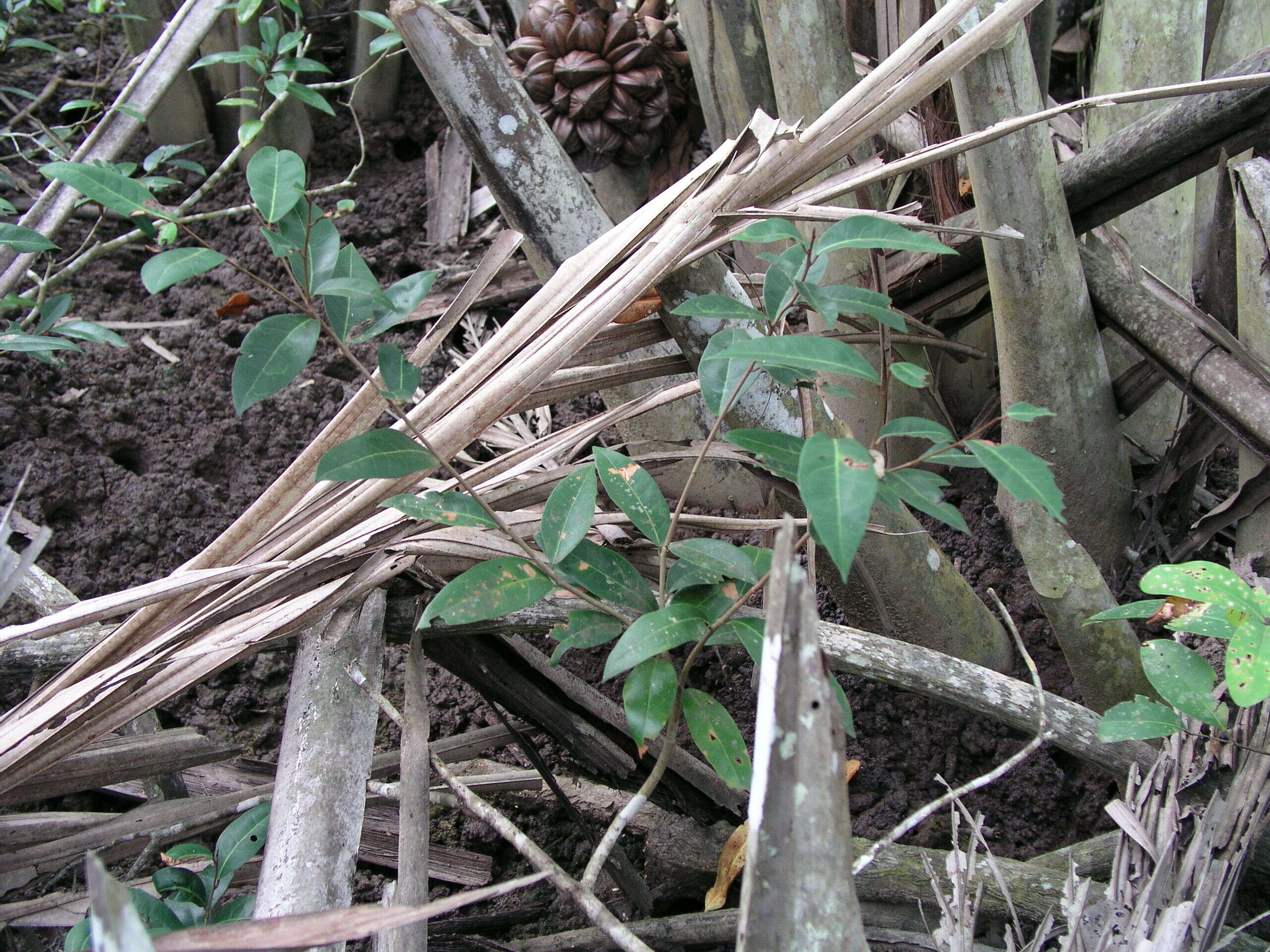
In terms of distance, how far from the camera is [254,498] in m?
1.69

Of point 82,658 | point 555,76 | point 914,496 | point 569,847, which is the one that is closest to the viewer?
point 914,496

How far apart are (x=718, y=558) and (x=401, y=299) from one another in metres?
0.33

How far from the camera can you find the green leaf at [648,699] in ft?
2.26

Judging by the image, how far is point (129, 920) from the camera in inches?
14.5

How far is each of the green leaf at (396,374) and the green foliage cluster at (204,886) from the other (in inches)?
18.9

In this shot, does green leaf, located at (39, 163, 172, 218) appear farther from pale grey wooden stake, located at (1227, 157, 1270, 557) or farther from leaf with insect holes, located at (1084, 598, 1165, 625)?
pale grey wooden stake, located at (1227, 157, 1270, 557)

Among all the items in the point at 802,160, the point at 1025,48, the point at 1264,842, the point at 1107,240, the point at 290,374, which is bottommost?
the point at 1264,842

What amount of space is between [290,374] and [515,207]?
Answer: 0.53 m

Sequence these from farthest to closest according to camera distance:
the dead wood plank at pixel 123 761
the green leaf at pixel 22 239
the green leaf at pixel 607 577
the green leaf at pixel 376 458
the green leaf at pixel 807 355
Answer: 1. the green leaf at pixel 22 239
2. the dead wood plank at pixel 123 761
3. the green leaf at pixel 607 577
4. the green leaf at pixel 376 458
5. the green leaf at pixel 807 355

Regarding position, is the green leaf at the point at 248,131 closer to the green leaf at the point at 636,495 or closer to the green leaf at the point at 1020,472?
the green leaf at the point at 636,495

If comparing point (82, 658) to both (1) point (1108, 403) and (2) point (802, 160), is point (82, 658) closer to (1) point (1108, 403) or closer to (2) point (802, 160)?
(2) point (802, 160)

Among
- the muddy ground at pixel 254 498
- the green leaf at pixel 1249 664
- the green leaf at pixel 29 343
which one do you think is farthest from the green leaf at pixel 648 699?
the green leaf at pixel 29 343

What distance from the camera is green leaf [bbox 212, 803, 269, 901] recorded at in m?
0.84

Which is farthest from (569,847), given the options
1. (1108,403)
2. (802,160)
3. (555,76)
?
(555,76)
